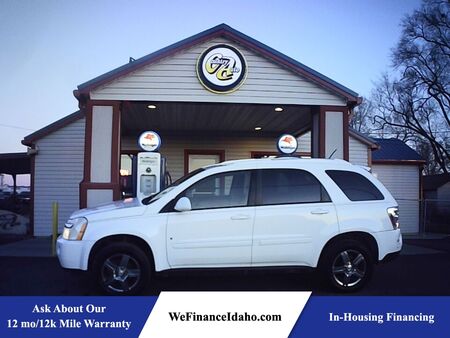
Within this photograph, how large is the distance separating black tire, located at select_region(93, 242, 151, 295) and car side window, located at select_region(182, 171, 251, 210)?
964 millimetres

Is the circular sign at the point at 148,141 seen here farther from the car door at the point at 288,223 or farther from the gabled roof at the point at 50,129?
the gabled roof at the point at 50,129

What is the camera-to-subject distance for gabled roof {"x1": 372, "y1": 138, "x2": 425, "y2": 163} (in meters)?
17.0

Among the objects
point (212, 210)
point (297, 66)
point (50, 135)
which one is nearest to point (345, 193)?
point (212, 210)

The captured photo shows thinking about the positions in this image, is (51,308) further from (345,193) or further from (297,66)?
(297,66)

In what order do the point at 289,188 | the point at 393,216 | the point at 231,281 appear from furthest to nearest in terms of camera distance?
the point at 231,281
the point at 393,216
the point at 289,188

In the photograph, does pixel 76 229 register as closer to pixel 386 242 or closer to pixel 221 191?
pixel 221 191

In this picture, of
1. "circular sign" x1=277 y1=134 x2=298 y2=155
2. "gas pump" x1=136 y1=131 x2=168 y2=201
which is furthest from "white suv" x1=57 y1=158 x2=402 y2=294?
"circular sign" x1=277 y1=134 x2=298 y2=155

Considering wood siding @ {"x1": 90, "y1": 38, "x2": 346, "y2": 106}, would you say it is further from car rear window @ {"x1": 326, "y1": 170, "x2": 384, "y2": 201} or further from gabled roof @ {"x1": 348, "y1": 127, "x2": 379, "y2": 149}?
gabled roof @ {"x1": 348, "y1": 127, "x2": 379, "y2": 149}

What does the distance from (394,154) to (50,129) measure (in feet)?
46.3

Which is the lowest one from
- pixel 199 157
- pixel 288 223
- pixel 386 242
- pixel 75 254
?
pixel 75 254

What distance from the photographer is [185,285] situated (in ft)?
19.2

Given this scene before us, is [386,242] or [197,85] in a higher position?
[197,85]

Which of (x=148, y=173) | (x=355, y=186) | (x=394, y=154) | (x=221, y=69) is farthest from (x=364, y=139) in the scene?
(x=355, y=186)

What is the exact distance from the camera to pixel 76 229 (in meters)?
5.17
